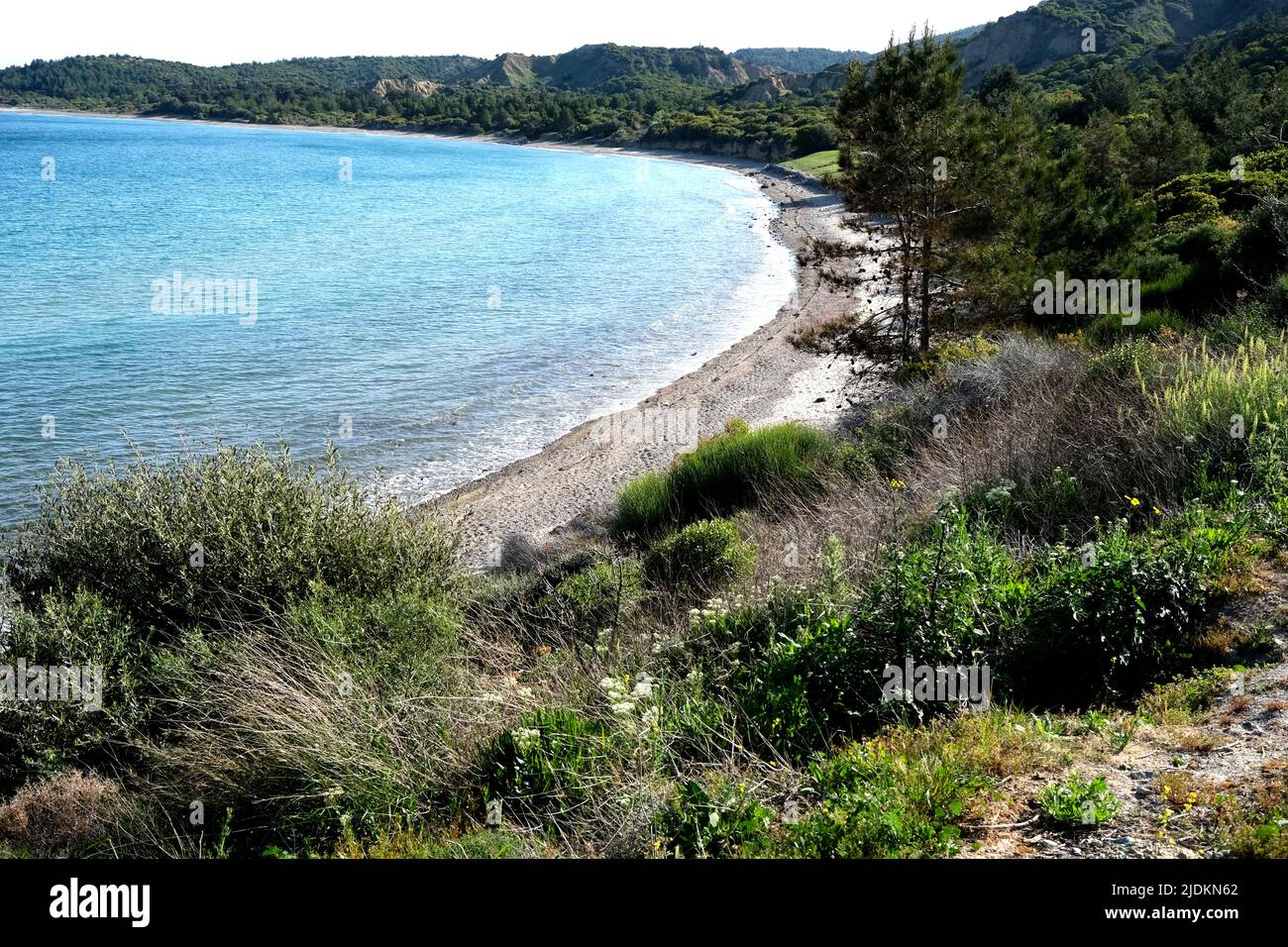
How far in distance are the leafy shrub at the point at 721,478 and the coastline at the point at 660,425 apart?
0.94 m

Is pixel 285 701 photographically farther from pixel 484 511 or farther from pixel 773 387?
pixel 773 387


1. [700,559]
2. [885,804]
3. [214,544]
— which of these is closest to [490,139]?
[700,559]

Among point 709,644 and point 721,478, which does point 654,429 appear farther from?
point 709,644

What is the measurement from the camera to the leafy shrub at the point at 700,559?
9375mm

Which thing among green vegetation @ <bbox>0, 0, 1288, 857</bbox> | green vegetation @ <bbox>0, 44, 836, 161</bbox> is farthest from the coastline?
green vegetation @ <bbox>0, 44, 836, 161</bbox>

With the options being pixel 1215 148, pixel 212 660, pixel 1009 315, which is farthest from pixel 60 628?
pixel 1215 148

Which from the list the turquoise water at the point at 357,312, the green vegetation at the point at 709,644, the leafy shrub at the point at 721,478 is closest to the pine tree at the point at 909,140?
the leafy shrub at the point at 721,478

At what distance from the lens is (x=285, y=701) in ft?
18.4

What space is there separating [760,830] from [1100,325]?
1349 cm

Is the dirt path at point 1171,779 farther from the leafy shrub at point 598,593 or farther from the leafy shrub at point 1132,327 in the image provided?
the leafy shrub at point 1132,327

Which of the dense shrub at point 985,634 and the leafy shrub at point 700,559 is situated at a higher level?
the dense shrub at point 985,634

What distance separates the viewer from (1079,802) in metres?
3.90

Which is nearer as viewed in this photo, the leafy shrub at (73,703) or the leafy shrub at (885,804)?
the leafy shrub at (885,804)

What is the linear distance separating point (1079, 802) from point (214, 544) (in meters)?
7.55
